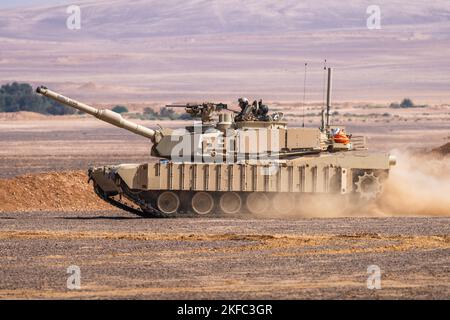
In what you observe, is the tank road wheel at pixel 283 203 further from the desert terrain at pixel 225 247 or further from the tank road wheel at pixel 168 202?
the tank road wheel at pixel 168 202

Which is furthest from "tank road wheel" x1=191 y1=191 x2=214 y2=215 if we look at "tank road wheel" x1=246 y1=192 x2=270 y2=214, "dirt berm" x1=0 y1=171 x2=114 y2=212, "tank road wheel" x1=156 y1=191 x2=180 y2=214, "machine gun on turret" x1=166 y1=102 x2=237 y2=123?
"dirt berm" x1=0 y1=171 x2=114 y2=212

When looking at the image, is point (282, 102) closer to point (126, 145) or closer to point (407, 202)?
point (126, 145)

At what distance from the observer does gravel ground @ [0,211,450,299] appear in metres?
22.6

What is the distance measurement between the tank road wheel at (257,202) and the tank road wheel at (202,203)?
3.23 feet

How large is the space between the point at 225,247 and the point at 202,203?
842cm

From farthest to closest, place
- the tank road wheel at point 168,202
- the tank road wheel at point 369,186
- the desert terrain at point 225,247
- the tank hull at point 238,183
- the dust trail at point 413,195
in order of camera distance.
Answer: the dust trail at point 413,195, the tank road wheel at point 369,186, the tank road wheel at point 168,202, the tank hull at point 238,183, the desert terrain at point 225,247

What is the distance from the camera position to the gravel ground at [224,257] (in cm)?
2262

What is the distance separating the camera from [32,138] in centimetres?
8731

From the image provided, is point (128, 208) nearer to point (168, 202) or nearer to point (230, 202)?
point (168, 202)

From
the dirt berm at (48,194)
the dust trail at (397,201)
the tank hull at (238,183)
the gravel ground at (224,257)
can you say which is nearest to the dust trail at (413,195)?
the dust trail at (397,201)

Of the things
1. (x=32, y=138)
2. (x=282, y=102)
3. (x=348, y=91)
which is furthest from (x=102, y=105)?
(x=32, y=138)

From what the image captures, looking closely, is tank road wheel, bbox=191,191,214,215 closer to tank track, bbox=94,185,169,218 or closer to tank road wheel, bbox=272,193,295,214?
tank track, bbox=94,185,169,218

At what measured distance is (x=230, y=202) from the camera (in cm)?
3738
